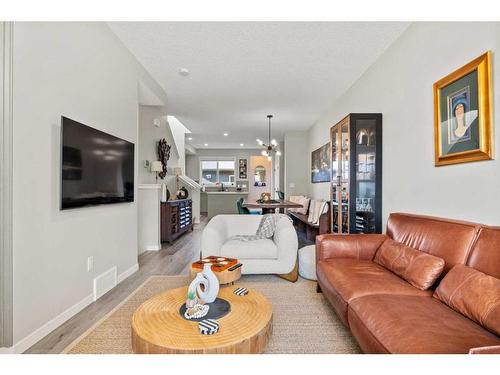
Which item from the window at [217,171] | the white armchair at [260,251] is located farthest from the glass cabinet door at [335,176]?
the window at [217,171]

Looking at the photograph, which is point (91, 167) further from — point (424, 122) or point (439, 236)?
point (424, 122)

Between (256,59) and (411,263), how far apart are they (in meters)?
2.84

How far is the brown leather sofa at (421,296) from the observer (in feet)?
3.62

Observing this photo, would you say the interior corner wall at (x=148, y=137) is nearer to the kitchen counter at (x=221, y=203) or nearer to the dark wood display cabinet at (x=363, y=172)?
the dark wood display cabinet at (x=363, y=172)

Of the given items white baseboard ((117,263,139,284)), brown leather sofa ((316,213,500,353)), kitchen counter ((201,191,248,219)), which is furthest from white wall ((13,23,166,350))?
kitchen counter ((201,191,248,219))

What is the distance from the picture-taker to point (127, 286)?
280 centimetres

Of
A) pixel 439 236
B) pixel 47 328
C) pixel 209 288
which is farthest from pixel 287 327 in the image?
pixel 47 328

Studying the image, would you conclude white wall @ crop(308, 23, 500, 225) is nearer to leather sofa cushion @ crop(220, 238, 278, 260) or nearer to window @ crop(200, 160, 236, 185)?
leather sofa cushion @ crop(220, 238, 278, 260)

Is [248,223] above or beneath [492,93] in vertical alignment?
beneath
